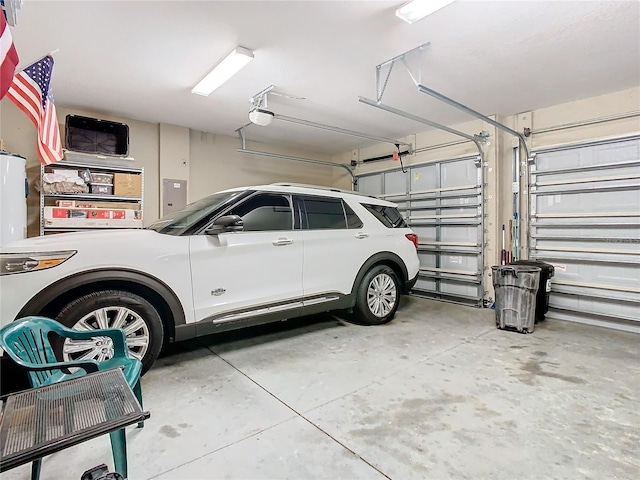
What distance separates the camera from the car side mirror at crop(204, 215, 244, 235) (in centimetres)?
282

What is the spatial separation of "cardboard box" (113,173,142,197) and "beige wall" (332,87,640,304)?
470 cm

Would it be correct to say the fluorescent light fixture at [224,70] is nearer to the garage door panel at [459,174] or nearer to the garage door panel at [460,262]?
the garage door panel at [459,174]

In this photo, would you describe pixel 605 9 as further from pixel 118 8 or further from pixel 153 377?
pixel 153 377

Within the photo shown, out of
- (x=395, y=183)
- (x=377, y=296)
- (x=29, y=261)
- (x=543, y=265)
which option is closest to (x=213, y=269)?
(x=29, y=261)

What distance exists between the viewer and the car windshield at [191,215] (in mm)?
2943

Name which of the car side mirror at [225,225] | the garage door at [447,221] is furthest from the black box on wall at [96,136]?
the garage door at [447,221]

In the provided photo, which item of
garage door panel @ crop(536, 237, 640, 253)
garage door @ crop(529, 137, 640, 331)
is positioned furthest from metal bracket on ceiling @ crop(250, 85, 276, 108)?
garage door panel @ crop(536, 237, 640, 253)

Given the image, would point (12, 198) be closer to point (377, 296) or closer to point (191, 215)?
point (191, 215)

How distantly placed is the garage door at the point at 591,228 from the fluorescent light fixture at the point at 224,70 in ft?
14.1

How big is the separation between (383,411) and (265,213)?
6.83 ft

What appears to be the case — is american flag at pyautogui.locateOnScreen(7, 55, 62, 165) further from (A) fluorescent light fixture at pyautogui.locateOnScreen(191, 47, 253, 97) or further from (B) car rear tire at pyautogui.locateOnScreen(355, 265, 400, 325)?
(B) car rear tire at pyautogui.locateOnScreen(355, 265, 400, 325)

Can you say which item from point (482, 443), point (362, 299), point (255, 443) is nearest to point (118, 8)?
point (255, 443)

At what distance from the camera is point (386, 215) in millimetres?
4508

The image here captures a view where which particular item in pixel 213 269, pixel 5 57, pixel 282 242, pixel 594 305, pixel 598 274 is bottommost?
pixel 594 305
